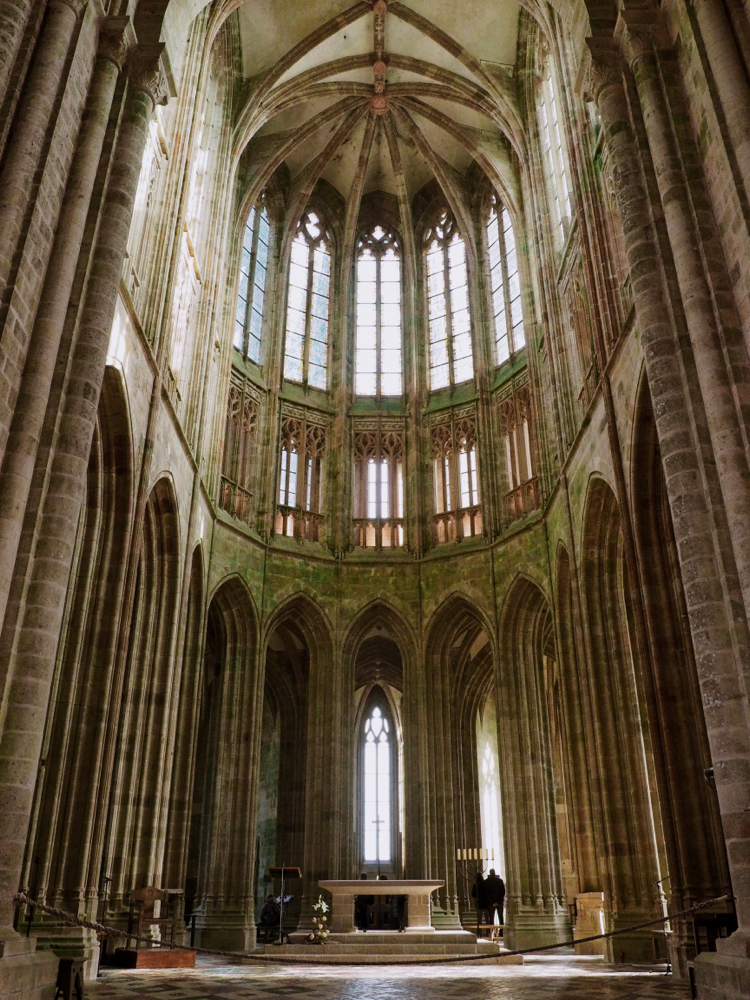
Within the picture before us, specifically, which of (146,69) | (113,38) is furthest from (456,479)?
(113,38)

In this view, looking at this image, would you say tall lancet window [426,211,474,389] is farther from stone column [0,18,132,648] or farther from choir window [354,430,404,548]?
stone column [0,18,132,648]

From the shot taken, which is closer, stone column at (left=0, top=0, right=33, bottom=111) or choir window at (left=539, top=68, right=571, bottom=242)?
stone column at (left=0, top=0, right=33, bottom=111)

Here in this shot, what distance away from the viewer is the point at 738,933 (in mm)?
7742

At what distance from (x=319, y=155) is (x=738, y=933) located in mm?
23298

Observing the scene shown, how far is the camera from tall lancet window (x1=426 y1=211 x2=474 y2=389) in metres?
25.0

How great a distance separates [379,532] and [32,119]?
1563cm

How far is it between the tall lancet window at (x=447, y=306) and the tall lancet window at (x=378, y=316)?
106 centimetres

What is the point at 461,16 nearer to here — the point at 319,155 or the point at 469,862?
the point at 319,155

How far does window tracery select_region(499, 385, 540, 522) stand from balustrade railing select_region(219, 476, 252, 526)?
6584mm

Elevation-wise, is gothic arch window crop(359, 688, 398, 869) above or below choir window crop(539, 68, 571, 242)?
below

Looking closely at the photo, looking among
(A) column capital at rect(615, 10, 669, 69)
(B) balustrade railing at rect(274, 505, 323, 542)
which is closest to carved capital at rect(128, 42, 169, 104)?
(A) column capital at rect(615, 10, 669, 69)

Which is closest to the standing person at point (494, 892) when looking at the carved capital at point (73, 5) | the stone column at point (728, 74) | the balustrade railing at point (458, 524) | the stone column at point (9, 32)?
the balustrade railing at point (458, 524)

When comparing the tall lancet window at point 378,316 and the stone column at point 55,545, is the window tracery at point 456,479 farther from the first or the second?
the stone column at point 55,545

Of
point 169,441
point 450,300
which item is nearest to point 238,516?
point 169,441
